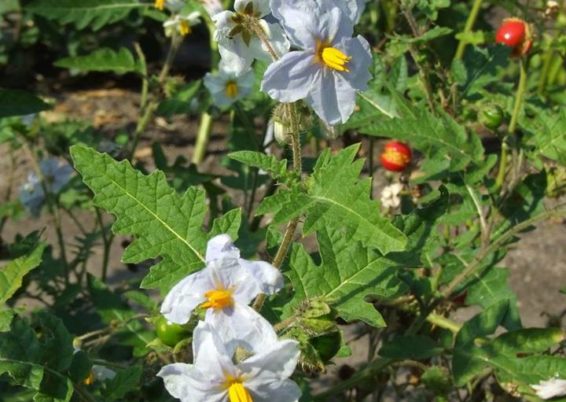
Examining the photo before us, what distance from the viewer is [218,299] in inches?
44.4

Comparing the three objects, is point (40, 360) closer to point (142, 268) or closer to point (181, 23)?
point (181, 23)

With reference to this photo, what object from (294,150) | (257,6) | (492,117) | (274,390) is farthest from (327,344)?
(492,117)

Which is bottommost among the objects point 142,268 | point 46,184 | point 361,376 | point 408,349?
point 142,268

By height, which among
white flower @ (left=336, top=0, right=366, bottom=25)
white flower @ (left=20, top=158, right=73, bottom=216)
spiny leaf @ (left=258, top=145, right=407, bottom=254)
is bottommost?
white flower @ (left=20, top=158, right=73, bottom=216)

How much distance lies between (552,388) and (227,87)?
1.06m

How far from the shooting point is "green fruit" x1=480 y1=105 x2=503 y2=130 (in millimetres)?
1830

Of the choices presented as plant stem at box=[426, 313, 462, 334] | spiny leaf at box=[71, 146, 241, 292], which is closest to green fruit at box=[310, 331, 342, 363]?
spiny leaf at box=[71, 146, 241, 292]

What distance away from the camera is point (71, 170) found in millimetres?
2711

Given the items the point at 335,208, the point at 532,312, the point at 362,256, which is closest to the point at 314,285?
the point at 362,256

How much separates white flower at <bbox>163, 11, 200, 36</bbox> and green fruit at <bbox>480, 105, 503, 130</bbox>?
30.1 inches

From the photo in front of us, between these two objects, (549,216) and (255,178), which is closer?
(549,216)

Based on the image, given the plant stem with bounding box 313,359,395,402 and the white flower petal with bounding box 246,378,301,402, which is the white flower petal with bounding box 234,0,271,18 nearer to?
the white flower petal with bounding box 246,378,301,402

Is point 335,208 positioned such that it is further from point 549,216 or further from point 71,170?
point 71,170

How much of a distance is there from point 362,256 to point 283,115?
25 cm
